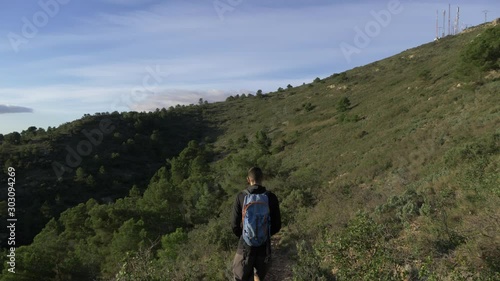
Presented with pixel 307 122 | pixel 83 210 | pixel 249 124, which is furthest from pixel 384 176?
pixel 249 124

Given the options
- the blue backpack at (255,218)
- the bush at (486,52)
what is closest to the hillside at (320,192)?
the bush at (486,52)

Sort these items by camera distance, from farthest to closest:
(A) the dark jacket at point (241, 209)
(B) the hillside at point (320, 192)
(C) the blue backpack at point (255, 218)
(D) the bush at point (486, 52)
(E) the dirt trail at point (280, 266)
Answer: (D) the bush at point (486, 52)
(E) the dirt trail at point (280, 266)
(B) the hillside at point (320, 192)
(A) the dark jacket at point (241, 209)
(C) the blue backpack at point (255, 218)

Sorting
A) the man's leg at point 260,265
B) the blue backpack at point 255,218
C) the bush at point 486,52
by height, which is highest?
the bush at point 486,52

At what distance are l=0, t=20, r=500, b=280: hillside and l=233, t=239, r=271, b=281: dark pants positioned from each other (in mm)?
833

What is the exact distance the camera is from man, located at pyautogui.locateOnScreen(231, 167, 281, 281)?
14.6ft

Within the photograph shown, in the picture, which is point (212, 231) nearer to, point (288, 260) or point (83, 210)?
point (288, 260)

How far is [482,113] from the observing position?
16.2m

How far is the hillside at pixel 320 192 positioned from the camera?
17.0 feet

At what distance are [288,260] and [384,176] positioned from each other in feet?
27.5

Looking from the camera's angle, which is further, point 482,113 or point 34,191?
point 34,191

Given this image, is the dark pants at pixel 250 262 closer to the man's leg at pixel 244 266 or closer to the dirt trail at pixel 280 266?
the man's leg at pixel 244 266

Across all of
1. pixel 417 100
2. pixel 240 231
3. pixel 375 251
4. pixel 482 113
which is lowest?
pixel 375 251

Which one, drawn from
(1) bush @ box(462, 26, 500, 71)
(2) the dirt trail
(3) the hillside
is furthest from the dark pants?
(1) bush @ box(462, 26, 500, 71)

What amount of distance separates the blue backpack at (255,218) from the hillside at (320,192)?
0.97 m
